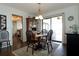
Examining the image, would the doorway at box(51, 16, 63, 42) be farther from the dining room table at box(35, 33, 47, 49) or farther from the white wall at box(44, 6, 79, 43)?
the dining room table at box(35, 33, 47, 49)

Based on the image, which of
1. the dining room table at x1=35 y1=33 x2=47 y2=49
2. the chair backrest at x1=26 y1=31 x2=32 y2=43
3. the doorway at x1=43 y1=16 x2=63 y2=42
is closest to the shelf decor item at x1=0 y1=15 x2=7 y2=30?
the chair backrest at x1=26 y1=31 x2=32 y2=43

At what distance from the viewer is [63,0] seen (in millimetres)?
1630

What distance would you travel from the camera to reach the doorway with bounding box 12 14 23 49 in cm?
199

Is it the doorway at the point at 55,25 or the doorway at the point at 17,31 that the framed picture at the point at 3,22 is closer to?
the doorway at the point at 17,31

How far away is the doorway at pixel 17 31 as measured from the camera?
78.5 inches

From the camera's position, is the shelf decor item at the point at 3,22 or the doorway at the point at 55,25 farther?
the doorway at the point at 55,25

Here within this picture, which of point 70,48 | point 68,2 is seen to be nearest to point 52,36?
point 70,48

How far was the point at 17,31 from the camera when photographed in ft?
6.76

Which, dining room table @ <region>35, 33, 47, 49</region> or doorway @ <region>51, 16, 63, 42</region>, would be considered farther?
dining room table @ <region>35, 33, 47, 49</region>

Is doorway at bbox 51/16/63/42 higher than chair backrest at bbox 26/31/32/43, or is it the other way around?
doorway at bbox 51/16/63/42

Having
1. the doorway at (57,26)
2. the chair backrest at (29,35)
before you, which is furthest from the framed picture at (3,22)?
the doorway at (57,26)

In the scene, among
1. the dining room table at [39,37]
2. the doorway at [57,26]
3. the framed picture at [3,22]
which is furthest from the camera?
the dining room table at [39,37]

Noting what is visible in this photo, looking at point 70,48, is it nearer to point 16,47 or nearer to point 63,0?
point 63,0

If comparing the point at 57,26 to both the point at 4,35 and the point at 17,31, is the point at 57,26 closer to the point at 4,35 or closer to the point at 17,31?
the point at 17,31
